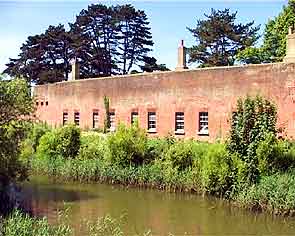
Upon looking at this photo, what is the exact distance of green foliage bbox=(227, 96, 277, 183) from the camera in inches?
778

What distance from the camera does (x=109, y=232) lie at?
47.8ft

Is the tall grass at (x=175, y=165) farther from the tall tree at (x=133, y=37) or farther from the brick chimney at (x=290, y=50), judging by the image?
the tall tree at (x=133, y=37)

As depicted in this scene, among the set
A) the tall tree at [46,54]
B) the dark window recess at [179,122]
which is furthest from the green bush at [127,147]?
the tall tree at [46,54]

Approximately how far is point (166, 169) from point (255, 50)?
86.4 feet

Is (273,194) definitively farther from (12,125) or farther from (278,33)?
(278,33)

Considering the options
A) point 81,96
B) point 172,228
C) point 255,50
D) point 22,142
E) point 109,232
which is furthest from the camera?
point 255,50

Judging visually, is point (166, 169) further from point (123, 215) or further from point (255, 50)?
point (255, 50)

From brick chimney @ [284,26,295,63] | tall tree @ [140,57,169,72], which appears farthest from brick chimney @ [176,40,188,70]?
tall tree @ [140,57,169,72]

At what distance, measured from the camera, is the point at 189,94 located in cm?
2925

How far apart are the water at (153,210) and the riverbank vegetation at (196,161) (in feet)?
1.81

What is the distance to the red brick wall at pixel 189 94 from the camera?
24.7 m

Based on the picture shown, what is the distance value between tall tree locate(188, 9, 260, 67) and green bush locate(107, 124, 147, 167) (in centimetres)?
2879

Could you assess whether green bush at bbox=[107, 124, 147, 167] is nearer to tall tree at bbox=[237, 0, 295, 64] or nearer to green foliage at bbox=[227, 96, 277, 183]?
green foliage at bbox=[227, 96, 277, 183]

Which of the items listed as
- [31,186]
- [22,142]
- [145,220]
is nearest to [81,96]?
[31,186]
